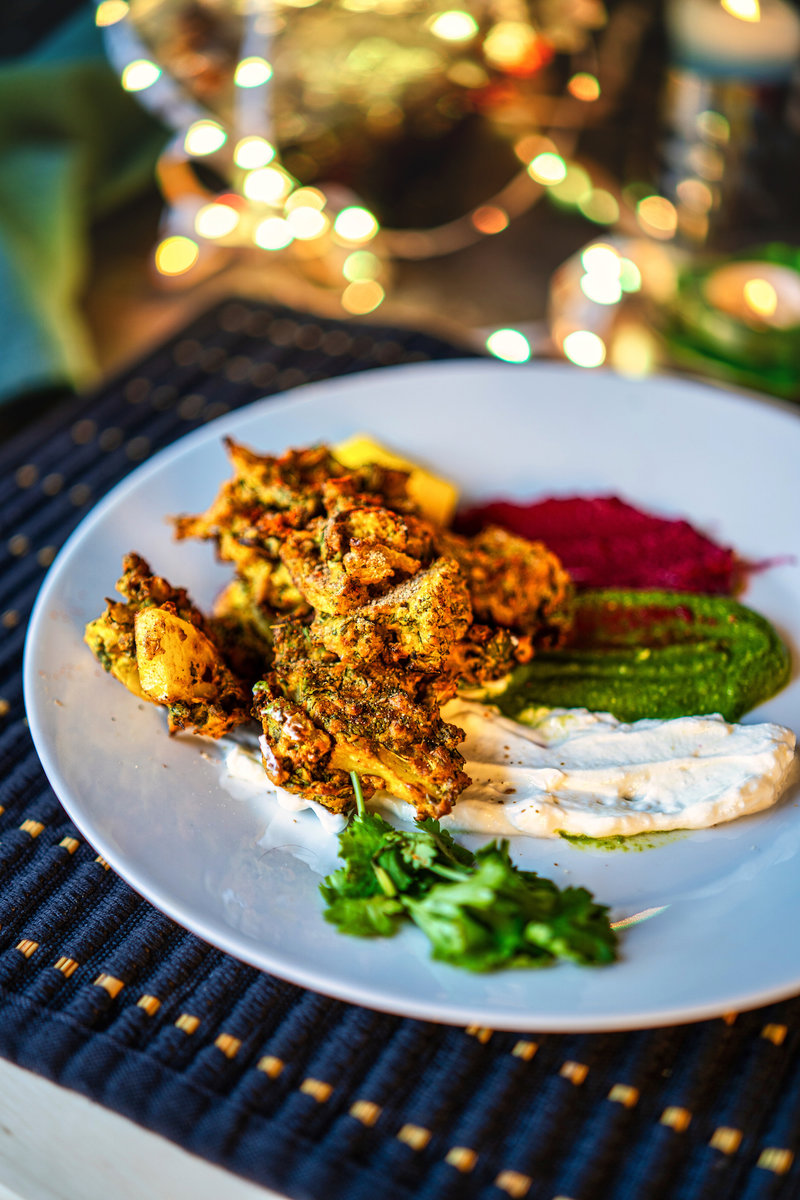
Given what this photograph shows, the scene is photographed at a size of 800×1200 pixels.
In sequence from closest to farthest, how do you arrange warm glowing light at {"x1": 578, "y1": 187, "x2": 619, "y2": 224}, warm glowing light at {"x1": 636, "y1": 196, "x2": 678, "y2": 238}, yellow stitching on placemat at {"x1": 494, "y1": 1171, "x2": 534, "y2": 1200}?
yellow stitching on placemat at {"x1": 494, "y1": 1171, "x2": 534, "y2": 1200}
warm glowing light at {"x1": 636, "y1": 196, "x2": 678, "y2": 238}
warm glowing light at {"x1": 578, "y1": 187, "x2": 619, "y2": 224}

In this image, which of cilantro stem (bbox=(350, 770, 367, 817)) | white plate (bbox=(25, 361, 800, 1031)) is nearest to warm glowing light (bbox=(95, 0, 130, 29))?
white plate (bbox=(25, 361, 800, 1031))

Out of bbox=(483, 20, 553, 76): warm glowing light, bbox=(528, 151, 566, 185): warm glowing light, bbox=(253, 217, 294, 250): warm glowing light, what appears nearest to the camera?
bbox=(483, 20, 553, 76): warm glowing light

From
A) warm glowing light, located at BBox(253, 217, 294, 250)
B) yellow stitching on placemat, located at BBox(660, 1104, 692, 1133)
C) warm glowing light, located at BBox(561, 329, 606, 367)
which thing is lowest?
yellow stitching on placemat, located at BBox(660, 1104, 692, 1133)

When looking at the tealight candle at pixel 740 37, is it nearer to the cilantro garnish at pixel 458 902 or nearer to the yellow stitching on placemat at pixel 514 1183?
the cilantro garnish at pixel 458 902

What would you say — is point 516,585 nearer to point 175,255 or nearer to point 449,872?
point 449,872

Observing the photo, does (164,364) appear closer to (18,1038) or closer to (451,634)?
(451,634)

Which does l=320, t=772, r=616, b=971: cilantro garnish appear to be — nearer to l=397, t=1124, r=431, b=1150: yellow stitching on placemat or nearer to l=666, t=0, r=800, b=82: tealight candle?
l=397, t=1124, r=431, b=1150: yellow stitching on placemat
